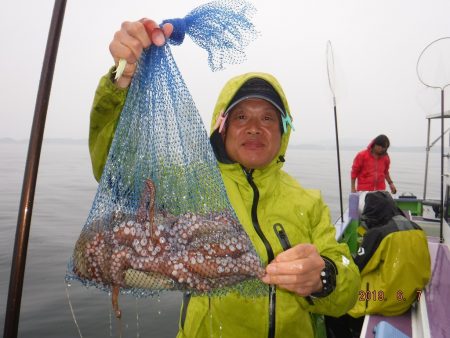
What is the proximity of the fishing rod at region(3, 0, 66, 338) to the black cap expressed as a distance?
1.15 metres

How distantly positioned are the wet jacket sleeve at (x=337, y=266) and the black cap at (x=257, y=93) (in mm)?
759

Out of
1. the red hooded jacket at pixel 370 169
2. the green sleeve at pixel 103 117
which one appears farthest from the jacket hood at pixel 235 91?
the red hooded jacket at pixel 370 169

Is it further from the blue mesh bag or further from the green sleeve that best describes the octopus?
the green sleeve

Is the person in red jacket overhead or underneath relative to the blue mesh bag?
underneath

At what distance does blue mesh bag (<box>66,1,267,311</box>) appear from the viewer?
1.49 metres

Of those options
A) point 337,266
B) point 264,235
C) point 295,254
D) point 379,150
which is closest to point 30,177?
point 295,254

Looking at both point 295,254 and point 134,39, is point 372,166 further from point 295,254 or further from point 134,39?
point 134,39

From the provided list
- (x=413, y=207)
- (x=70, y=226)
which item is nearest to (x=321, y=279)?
(x=413, y=207)

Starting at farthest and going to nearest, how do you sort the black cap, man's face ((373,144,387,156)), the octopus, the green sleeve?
man's face ((373,144,387,156)) < the black cap < the green sleeve < the octopus

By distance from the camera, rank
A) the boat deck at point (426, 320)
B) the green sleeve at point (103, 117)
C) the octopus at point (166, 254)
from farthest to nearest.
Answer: the boat deck at point (426, 320)
the green sleeve at point (103, 117)
the octopus at point (166, 254)

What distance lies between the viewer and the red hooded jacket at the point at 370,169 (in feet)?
31.9

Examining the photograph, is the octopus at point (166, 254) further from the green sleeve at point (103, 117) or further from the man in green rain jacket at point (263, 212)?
the green sleeve at point (103, 117)

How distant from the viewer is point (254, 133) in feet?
7.39

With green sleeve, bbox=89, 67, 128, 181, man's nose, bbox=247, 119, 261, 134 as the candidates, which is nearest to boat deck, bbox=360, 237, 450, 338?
man's nose, bbox=247, 119, 261, 134
